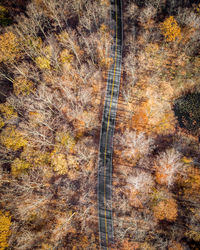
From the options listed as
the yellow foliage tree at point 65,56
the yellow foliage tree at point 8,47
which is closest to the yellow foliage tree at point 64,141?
the yellow foliage tree at point 65,56

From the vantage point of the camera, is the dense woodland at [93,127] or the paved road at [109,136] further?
the paved road at [109,136]

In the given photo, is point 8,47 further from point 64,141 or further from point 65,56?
point 64,141

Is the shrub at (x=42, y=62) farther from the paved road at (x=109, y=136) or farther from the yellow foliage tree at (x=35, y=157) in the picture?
the yellow foliage tree at (x=35, y=157)

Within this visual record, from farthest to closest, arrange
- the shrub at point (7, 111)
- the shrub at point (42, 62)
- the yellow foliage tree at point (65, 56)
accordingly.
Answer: the yellow foliage tree at point (65, 56) → the shrub at point (42, 62) → the shrub at point (7, 111)

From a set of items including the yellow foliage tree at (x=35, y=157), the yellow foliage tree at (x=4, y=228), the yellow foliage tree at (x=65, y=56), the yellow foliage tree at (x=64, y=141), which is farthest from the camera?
the yellow foliage tree at (x=65, y=56)

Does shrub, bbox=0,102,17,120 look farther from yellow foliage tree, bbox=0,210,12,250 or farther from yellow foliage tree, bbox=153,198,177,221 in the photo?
yellow foliage tree, bbox=153,198,177,221

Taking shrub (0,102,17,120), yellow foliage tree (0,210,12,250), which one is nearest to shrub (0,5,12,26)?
shrub (0,102,17,120)

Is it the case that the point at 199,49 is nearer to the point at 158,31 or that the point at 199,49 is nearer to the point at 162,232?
the point at 158,31
